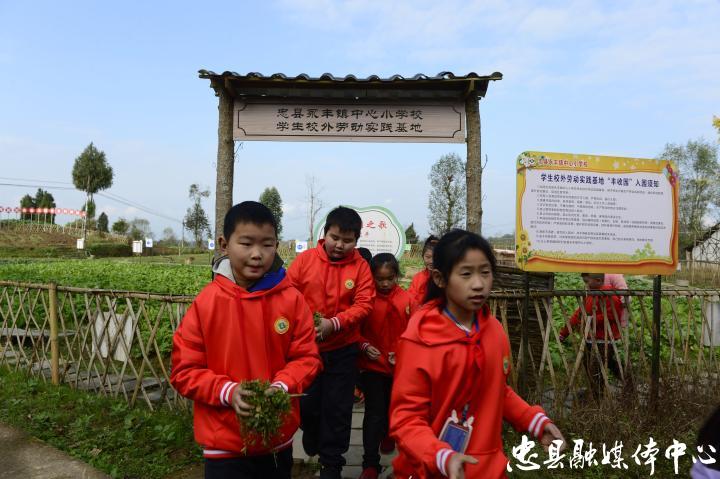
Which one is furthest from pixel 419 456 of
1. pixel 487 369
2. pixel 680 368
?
pixel 680 368

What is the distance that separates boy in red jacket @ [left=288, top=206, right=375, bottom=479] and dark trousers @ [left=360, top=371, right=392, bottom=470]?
0.70 ft

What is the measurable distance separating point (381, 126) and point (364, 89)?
0.39 metres

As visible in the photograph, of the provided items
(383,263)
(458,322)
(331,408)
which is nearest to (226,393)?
(458,322)

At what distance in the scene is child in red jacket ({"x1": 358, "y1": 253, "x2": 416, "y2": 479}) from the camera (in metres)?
3.41

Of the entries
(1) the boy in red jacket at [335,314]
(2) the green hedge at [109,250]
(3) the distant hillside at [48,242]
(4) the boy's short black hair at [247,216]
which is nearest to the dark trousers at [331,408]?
(1) the boy in red jacket at [335,314]

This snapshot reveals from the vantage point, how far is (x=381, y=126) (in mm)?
4906

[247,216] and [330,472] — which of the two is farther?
[330,472]

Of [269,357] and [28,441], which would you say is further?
[28,441]

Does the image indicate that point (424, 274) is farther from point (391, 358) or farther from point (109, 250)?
point (109, 250)

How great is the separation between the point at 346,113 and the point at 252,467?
359cm

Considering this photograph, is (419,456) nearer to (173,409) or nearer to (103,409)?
(173,409)

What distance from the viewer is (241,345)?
2.10 metres

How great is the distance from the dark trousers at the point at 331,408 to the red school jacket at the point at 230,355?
108 centimetres

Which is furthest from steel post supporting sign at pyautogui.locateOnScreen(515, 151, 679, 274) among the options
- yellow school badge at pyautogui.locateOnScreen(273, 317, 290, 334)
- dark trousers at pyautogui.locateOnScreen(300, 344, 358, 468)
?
yellow school badge at pyautogui.locateOnScreen(273, 317, 290, 334)
